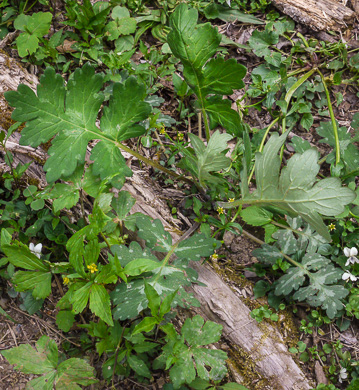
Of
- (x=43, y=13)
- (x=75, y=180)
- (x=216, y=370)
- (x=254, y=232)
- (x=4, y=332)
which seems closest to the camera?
(x=216, y=370)

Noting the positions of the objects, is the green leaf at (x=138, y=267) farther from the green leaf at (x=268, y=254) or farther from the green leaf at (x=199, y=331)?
the green leaf at (x=268, y=254)

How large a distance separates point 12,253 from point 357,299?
7.30ft

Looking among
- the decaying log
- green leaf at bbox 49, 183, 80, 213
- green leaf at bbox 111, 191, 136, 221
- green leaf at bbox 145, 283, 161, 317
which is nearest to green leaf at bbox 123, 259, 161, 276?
green leaf at bbox 145, 283, 161, 317

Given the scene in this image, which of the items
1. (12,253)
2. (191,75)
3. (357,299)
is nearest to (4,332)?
(12,253)

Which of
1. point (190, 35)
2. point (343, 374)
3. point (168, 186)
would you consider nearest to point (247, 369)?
point (343, 374)

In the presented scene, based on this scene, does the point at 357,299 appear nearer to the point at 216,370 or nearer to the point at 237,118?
the point at 216,370

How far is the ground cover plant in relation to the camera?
2.04m

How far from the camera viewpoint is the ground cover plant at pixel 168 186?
2.04 metres

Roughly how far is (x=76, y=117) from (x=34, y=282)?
40.9 inches

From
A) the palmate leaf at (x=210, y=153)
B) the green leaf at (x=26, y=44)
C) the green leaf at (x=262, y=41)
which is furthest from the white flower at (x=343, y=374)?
A: the green leaf at (x=26, y=44)

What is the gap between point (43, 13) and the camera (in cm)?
302

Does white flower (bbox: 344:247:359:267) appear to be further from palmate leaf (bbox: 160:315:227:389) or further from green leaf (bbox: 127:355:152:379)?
green leaf (bbox: 127:355:152:379)

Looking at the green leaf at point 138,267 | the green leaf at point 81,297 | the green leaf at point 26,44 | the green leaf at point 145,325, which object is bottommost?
the green leaf at point 145,325

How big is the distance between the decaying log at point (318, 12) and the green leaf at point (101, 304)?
9.19 ft
